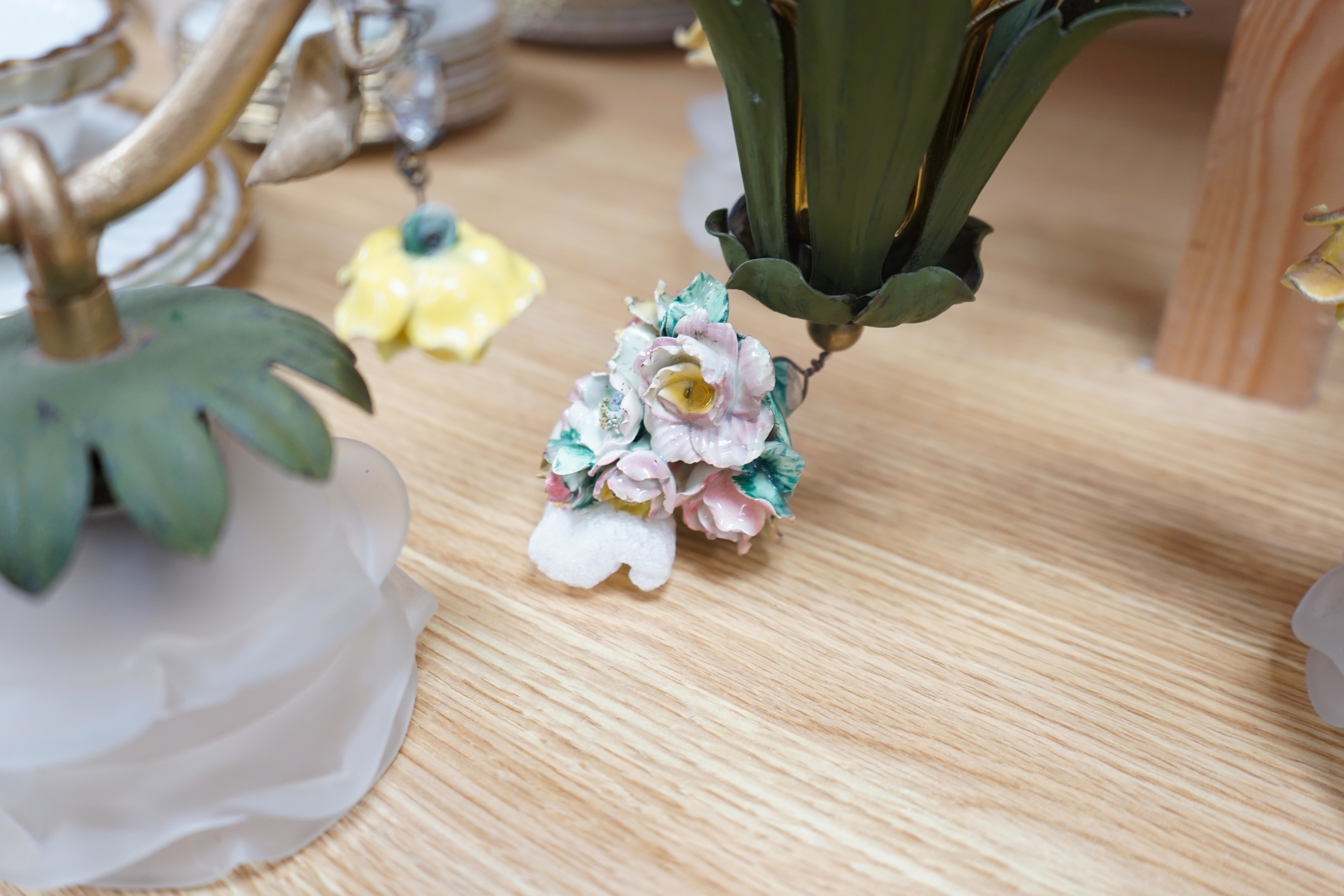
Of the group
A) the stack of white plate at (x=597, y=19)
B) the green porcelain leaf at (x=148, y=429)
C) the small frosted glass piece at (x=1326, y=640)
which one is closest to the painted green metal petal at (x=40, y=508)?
the green porcelain leaf at (x=148, y=429)

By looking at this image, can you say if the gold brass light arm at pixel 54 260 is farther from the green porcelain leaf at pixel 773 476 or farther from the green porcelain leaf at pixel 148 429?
the green porcelain leaf at pixel 773 476

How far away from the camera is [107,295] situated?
0.23 metres

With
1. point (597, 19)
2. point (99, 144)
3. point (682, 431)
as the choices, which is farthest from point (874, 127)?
point (597, 19)

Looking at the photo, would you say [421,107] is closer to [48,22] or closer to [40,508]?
[40,508]

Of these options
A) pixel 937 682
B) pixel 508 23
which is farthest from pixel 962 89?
pixel 508 23

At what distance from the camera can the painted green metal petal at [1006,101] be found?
0.25m

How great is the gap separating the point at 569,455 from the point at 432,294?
0.09m

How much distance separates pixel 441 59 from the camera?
0.63 metres

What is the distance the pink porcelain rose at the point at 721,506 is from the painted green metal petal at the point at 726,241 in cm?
8

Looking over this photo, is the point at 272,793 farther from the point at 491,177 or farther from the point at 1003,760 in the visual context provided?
the point at 491,177

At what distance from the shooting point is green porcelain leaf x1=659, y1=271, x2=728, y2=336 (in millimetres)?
328

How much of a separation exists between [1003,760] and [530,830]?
0.15 m

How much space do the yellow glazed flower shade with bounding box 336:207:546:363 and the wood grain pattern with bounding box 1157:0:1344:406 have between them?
34cm

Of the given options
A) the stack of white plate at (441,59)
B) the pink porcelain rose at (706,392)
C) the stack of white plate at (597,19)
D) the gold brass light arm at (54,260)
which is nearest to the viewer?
the gold brass light arm at (54,260)
